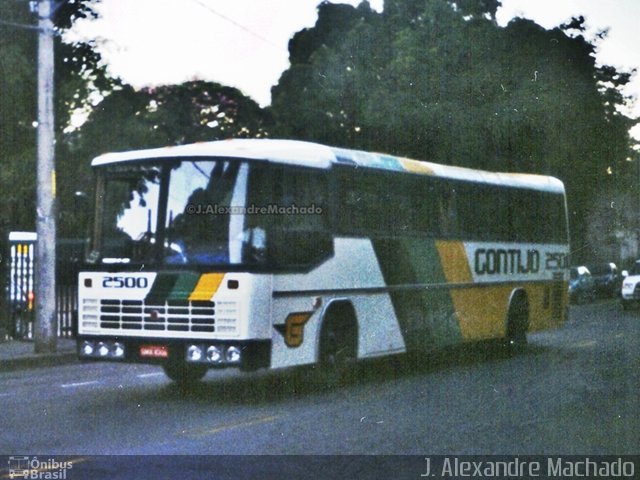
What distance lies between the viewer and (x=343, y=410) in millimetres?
12094

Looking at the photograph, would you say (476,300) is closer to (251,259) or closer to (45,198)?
(251,259)

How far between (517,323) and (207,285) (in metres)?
8.91

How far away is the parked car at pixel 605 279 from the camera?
4716 centimetres

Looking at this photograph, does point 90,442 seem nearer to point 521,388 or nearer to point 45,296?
point 521,388

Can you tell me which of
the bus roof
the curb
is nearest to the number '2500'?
the bus roof

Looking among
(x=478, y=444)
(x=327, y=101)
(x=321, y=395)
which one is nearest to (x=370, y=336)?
(x=321, y=395)

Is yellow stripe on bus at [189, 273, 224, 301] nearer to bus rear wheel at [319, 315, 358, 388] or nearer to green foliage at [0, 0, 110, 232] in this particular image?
bus rear wheel at [319, 315, 358, 388]

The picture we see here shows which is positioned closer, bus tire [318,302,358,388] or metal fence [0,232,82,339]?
bus tire [318,302,358,388]

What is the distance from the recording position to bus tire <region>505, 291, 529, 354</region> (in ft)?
65.6

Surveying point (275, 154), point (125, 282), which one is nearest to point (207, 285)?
point (125, 282)

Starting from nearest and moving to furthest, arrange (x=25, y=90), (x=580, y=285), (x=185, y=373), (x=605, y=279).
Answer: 1. (x=185, y=373)
2. (x=25, y=90)
3. (x=580, y=285)
4. (x=605, y=279)

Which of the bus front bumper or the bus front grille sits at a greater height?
the bus front grille

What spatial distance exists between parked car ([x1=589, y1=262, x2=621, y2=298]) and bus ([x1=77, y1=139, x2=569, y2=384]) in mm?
31941

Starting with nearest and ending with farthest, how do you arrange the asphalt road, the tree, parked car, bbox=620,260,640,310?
the asphalt road, the tree, parked car, bbox=620,260,640,310
